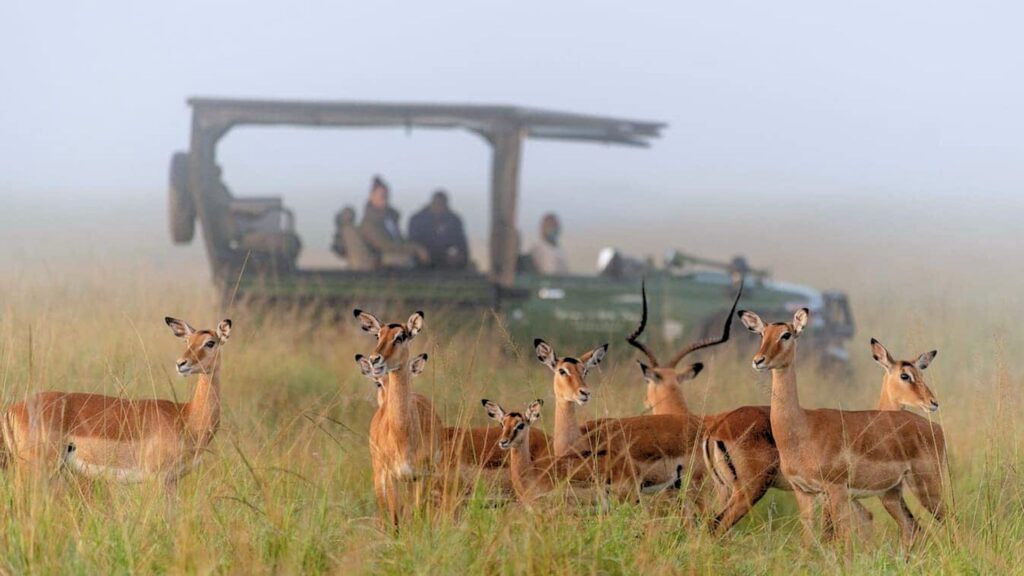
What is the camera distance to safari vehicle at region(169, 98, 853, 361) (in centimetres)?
1344

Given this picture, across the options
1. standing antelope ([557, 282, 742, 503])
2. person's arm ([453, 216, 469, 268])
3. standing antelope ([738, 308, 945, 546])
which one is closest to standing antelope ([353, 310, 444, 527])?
standing antelope ([557, 282, 742, 503])

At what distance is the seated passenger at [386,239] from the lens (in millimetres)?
13422

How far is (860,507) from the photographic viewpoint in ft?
24.0

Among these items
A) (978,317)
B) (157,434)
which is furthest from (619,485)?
(978,317)

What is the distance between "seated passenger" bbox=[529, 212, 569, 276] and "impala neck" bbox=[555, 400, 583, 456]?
23.3 ft

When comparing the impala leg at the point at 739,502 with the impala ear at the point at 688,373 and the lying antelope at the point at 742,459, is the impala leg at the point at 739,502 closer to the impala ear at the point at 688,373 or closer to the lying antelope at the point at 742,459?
the lying antelope at the point at 742,459

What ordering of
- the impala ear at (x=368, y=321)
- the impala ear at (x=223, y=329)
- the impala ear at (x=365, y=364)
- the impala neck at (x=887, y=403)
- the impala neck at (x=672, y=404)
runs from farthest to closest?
the impala neck at (x=672, y=404), the impala neck at (x=887, y=403), the impala ear at (x=368, y=321), the impala ear at (x=223, y=329), the impala ear at (x=365, y=364)

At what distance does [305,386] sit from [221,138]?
3214mm

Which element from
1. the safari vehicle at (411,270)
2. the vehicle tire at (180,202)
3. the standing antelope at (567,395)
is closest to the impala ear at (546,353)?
the standing antelope at (567,395)

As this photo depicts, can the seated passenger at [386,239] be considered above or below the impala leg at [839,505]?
above

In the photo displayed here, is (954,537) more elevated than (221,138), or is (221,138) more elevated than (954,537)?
(221,138)

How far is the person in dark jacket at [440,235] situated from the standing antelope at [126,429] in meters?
6.91

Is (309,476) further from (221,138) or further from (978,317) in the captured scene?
(978,317)

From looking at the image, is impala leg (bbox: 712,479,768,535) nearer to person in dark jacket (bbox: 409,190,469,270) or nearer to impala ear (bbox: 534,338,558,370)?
impala ear (bbox: 534,338,558,370)
